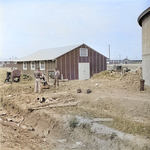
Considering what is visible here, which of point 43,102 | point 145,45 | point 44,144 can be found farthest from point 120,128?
point 145,45

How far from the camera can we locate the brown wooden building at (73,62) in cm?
2069

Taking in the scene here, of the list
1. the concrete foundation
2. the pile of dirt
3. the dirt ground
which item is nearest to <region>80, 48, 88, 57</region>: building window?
the pile of dirt

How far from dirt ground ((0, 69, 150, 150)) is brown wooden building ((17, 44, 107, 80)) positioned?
29.4ft

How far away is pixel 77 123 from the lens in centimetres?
781

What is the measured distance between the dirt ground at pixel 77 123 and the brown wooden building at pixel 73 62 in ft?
29.4

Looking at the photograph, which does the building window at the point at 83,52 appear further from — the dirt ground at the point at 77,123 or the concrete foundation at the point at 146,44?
the dirt ground at the point at 77,123

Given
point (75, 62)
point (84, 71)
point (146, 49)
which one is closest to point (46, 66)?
point (75, 62)

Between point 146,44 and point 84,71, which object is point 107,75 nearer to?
point 84,71

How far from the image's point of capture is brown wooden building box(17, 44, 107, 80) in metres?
20.7

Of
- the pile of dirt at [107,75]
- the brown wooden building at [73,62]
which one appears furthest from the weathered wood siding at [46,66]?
the pile of dirt at [107,75]

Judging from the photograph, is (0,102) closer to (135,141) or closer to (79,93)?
(79,93)

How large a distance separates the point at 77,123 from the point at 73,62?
1411 cm

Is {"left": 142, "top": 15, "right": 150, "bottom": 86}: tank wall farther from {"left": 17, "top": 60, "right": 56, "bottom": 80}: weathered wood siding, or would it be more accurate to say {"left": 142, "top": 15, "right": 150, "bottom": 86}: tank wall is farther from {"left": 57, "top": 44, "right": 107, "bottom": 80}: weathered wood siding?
{"left": 17, "top": 60, "right": 56, "bottom": 80}: weathered wood siding

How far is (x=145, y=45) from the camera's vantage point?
534 inches
